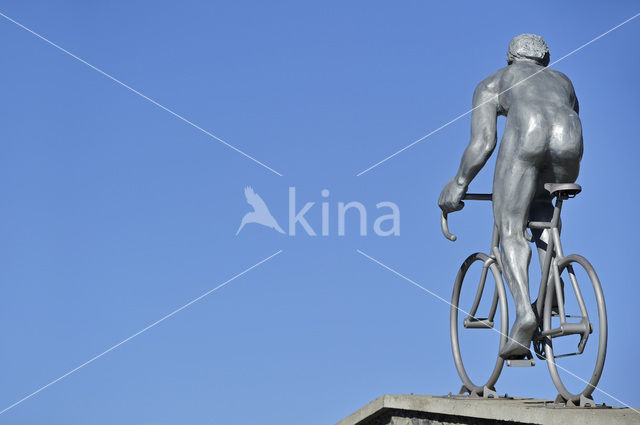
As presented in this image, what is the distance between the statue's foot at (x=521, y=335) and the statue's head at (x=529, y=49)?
208 centimetres

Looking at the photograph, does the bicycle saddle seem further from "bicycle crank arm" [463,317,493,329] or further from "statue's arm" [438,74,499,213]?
"bicycle crank arm" [463,317,493,329]

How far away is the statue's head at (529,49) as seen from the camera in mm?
7199

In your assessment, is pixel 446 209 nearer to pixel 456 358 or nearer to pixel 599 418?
pixel 456 358

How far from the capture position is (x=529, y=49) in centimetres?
720

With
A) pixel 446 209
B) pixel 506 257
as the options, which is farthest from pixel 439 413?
pixel 446 209

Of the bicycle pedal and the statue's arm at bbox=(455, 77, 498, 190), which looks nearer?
the bicycle pedal

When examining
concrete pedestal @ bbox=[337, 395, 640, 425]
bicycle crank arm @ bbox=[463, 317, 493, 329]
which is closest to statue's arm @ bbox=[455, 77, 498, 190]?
bicycle crank arm @ bbox=[463, 317, 493, 329]

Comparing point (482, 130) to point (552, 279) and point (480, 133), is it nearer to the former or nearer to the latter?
point (480, 133)

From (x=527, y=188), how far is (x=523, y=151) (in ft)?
0.91

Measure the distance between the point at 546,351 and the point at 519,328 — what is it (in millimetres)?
240

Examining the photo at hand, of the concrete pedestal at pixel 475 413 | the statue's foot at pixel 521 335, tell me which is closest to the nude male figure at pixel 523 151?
the statue's foot at pixel 521 335

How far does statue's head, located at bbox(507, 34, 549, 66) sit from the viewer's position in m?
7.20

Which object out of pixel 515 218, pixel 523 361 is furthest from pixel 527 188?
pixel 523 361

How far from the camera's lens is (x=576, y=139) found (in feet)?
21.8
